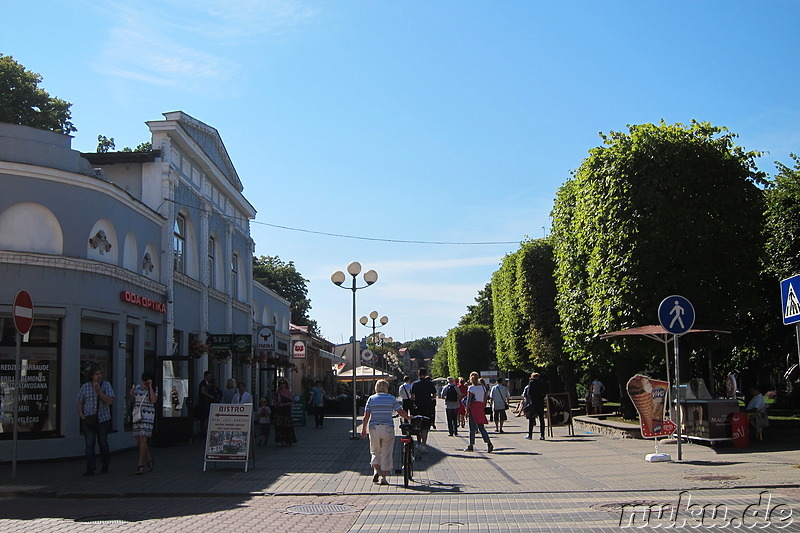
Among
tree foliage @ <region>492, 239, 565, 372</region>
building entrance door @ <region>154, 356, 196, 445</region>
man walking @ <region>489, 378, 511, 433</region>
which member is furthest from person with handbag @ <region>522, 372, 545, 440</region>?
tree foliage @ <region>492, 239, 565, 372</region>

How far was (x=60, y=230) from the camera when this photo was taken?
56.8ft

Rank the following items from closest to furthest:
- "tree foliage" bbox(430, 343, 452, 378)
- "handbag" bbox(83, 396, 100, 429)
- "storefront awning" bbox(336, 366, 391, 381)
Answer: "handbag" bbox(83, 396, 100, 429) < "storefront awning" bbox(336, 366, 391, 381) < "tree foliage" bbox(430, 343, 452, 378)

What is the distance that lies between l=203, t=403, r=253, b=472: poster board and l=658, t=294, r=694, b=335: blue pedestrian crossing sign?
775cm

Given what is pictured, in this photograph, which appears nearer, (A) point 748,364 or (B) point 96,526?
(B) point 96,526

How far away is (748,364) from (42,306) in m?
29.3

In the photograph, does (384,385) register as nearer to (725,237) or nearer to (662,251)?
(662,251)

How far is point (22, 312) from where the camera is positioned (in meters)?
13.1

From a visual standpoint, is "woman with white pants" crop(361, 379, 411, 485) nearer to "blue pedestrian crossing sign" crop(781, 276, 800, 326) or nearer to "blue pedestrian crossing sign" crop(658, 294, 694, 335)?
"blue pedestrian crossing sign" crop(658, 294, 694, 335)

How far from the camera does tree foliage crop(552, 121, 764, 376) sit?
20.8m

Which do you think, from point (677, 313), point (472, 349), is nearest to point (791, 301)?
point (677, 313)

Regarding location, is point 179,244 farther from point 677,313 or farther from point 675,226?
point 677,313

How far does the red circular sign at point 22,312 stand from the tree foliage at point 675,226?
46.6 ft

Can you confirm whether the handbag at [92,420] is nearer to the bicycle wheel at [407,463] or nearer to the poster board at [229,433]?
the poster board at [229,433]

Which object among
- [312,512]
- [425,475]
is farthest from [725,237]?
[312,512]
